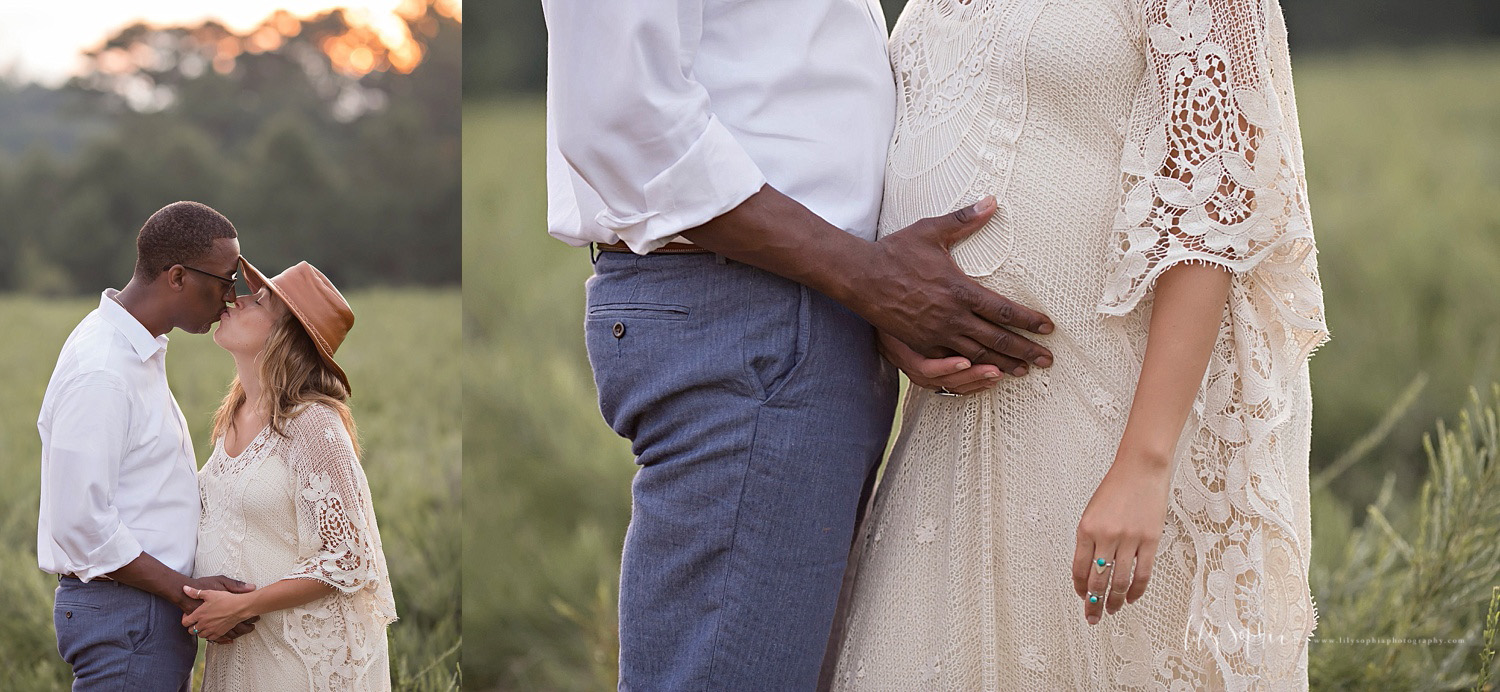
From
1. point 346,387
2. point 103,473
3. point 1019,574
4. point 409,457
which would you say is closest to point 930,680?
point 1019,574

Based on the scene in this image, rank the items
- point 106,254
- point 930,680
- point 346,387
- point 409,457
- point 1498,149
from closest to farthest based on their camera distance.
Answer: point 930,680 → point 346,387 → point 106,254 → point 409,457 → point 1498,149

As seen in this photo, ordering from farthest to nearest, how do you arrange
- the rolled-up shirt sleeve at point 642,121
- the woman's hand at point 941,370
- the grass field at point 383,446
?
the grass field at point 383,446 < the woman's hand at point 941,370 < the rolled-up shirt sleeve at point 642,121

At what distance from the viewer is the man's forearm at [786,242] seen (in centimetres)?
118

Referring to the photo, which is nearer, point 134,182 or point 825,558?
point 825,558

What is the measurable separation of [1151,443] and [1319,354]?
349cm

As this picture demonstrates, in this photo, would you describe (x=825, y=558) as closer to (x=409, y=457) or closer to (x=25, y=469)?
(x=409, y=457)

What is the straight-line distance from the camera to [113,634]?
144 centimetres

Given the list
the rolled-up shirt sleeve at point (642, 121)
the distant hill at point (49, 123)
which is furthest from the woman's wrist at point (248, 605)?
the distant hill at point (49, 123)

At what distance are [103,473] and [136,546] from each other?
0.33ft

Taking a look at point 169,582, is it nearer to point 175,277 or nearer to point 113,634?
point 113,634

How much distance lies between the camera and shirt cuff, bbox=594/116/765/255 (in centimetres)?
116

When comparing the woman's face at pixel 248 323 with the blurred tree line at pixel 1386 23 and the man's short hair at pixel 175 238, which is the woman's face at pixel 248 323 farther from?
the blurred tree line at pixel 1386 23

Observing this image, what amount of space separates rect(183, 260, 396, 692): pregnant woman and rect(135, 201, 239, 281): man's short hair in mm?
62

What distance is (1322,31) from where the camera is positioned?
4.56m
